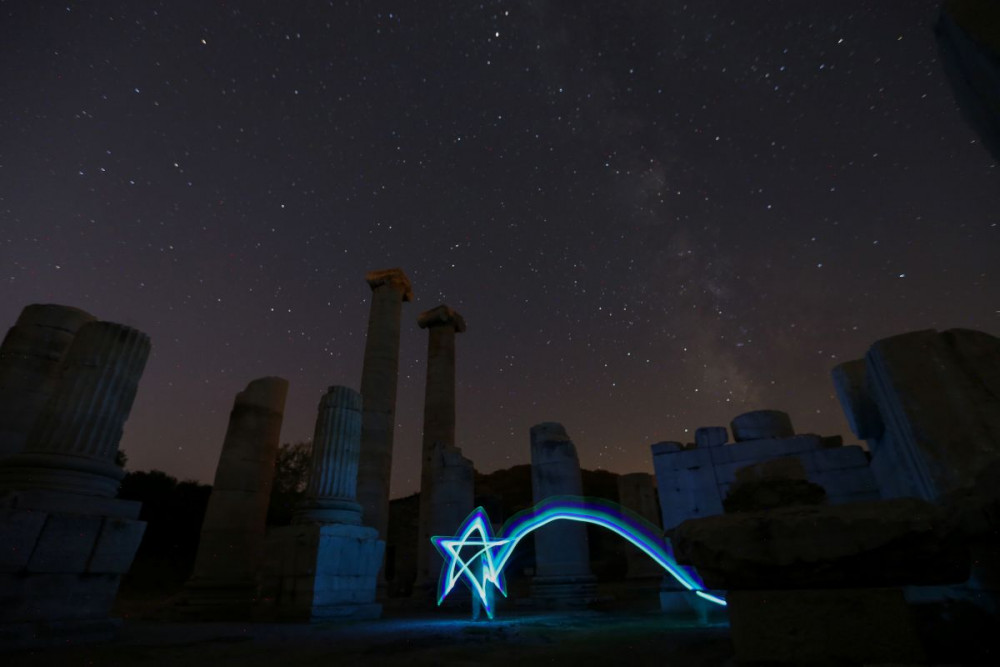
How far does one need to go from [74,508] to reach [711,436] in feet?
33.2

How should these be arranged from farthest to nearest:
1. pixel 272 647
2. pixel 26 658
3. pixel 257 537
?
1. pixel 257 537
2. pixel 272 647
3. pixel 26 658

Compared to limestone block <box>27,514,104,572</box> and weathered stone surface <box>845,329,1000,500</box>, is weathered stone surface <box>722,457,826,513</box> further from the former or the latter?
limestone block <box>27,514,104,572</box>

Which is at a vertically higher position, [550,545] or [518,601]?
[550,545]

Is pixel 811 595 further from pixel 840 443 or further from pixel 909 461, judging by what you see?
pixel 840 443

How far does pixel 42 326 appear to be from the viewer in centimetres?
873

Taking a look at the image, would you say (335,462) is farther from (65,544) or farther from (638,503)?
(638,503)

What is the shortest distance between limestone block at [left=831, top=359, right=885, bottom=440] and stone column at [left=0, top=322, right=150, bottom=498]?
960 cm

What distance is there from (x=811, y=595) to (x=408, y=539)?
29.0 meters

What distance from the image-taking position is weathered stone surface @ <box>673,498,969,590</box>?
2.75 m

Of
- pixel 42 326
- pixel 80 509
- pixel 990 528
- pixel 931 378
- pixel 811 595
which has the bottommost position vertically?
pixel 811 595

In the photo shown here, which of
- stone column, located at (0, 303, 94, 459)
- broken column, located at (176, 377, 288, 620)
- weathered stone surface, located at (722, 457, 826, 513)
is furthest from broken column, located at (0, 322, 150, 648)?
weathered stone surface, located at (722, 457, 826, 513)

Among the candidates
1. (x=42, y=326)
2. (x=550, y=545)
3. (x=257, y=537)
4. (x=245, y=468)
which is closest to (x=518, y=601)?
(x=550, y=545)

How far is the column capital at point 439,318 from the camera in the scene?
2299cm

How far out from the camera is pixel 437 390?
21.5 meters
